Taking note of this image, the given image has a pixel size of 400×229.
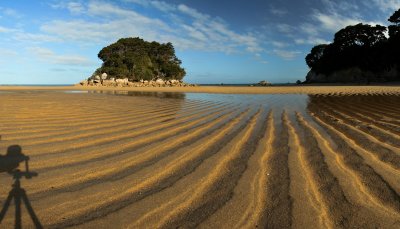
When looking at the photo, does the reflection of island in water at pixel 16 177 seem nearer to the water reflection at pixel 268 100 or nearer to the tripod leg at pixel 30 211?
the tripod leg at pixel 30 211

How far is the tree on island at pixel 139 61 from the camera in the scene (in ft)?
192

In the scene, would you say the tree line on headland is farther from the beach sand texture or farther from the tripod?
the tripod

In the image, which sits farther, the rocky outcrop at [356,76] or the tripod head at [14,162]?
the rocky outcrop at [356,76]

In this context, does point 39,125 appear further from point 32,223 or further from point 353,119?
point 353,119

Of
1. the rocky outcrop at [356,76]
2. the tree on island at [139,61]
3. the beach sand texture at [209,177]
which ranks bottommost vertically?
the beach sand texture at [209,177]

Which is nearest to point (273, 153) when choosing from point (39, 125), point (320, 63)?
point (39, 125)

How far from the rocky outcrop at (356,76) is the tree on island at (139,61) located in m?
31.4

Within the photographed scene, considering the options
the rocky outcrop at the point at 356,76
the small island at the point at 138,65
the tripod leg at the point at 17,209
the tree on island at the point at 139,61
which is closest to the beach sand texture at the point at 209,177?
the tripod leg at the point at 17,209

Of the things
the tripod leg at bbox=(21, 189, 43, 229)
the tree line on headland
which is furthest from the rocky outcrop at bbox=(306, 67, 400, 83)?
the tripod leg at bbox=(21, 189, 43, 229)

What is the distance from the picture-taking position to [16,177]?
391cm

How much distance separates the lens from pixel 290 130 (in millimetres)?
7301

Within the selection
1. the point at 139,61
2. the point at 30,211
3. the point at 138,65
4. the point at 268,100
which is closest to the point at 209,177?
the point at 30,211

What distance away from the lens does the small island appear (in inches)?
2227

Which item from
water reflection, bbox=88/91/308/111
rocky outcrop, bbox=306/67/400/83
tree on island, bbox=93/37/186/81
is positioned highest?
tree on island, bbox=93/37/186/81
